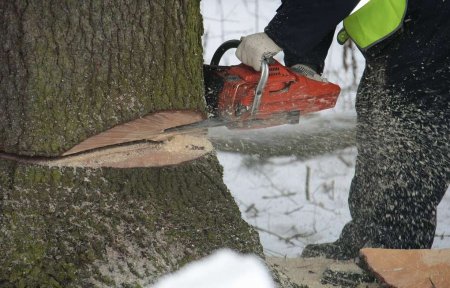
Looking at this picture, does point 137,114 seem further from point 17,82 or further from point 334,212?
point 334,212

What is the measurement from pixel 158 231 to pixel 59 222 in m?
0.30

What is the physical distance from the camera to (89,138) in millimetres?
2178

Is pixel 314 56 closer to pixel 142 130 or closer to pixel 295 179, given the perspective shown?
pixel 142 130

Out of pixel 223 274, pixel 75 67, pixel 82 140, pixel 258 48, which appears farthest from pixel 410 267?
pixel 75 67

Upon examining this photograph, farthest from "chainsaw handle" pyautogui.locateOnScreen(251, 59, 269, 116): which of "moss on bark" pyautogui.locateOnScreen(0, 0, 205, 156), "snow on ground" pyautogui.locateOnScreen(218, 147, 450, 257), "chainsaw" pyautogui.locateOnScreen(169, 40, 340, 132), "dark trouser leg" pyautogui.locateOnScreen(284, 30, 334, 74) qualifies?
"snow on ground" pyautogui.locateOnScreen(218, 147, 450, 257)

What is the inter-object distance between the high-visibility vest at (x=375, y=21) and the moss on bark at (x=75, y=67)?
3.29 feet

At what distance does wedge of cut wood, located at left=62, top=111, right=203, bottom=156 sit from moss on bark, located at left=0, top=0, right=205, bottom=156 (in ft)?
0.12

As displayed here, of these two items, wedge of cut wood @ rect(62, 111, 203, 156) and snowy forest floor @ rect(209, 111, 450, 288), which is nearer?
wedge of cut wood @ rect(62, 111, 203, 156)

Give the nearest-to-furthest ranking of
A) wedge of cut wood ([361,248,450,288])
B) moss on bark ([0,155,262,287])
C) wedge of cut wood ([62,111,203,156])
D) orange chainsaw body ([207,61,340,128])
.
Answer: moss on bark ([0,155,262,287]) → wedge of cut wood ([62,111,203,156]) → wedge of cut wood ([361,248,450,288]) → orange chainsaw body ([207,61,340,128])

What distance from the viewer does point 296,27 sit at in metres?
2.71

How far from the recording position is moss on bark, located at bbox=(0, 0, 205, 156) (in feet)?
6.86

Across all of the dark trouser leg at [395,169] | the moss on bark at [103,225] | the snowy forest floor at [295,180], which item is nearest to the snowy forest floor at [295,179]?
the snowy forest floor at [295,180]

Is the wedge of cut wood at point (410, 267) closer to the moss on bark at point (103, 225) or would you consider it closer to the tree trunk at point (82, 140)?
the moss on bark at point (103, 225)

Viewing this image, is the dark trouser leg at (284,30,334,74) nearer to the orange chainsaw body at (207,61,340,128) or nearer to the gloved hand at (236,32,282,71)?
the orange chainsaw body at (207,61,340,128)
